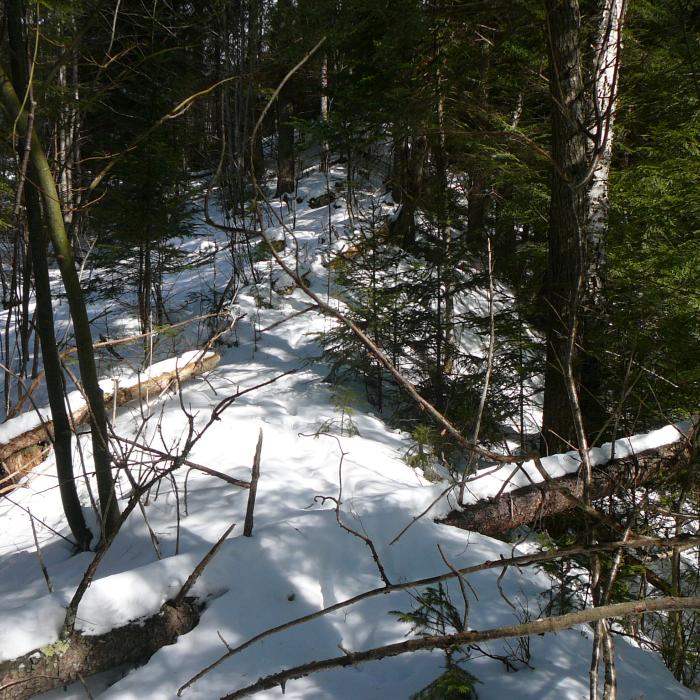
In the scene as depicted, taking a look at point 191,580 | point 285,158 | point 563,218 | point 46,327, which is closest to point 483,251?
point 563,218

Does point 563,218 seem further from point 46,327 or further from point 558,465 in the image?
point 46,327

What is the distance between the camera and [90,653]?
75.4 inches

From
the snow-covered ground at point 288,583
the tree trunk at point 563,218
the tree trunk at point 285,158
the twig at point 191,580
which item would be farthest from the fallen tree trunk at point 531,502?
the tree trunk at point 285,158

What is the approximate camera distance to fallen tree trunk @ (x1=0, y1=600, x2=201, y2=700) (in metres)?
1.77

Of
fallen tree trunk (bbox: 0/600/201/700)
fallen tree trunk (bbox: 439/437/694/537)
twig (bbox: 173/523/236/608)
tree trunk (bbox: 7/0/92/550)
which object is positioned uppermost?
tree trunk (bbox: 7/0/92/550)

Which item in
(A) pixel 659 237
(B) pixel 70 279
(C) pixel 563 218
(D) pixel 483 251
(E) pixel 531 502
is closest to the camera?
(B) pixel 70 279

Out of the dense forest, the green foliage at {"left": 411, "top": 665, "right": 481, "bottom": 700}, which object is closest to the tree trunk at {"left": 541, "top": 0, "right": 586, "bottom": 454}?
the dense forest

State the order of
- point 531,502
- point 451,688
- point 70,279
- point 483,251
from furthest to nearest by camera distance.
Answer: point 483,251
point 531,502
point 70,279
point 451,688

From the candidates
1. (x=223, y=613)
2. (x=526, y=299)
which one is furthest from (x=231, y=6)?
(x=223, y=613)

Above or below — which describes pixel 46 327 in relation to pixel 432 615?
above

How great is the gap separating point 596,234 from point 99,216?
6.52 m

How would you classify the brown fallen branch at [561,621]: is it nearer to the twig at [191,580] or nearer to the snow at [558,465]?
the twig at [191,580]

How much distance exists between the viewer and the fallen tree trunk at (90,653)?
177cm

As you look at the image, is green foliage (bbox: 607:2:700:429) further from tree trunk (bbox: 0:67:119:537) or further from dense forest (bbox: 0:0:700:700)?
tree trunk (bbox: 0:67:119:537)
